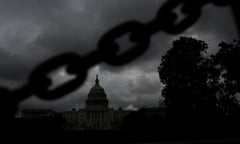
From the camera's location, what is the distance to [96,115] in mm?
79062

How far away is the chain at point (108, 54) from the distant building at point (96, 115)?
236 feet

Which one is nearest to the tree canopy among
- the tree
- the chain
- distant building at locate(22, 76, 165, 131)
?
the tree

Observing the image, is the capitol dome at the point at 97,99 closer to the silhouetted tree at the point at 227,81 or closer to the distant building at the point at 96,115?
the distant building at the point at 96,115

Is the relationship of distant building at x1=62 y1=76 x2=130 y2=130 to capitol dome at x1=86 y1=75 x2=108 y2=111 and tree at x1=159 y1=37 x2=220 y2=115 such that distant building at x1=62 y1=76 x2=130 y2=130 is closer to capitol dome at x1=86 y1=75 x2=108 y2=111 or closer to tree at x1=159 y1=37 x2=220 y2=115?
capitol dome at x1=86 y1=75 x2=108 y2=111

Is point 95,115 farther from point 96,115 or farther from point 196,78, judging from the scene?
point 196,78

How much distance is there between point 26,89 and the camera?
1.09 metres

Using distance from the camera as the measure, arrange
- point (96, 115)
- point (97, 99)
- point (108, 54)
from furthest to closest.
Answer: point (96, 115), point (97, 99), point (108, 54)

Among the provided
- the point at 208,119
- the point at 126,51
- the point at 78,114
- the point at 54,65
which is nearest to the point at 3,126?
the point at 54,65

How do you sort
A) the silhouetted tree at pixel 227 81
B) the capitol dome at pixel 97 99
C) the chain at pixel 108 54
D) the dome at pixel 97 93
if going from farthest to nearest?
the capitol dome at pixel 97 99 → the dome at pixel 97 93 → the silhouetted tree at pixel 227 81 → the chain at pixel 108 54

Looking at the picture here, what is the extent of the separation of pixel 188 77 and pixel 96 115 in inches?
2246

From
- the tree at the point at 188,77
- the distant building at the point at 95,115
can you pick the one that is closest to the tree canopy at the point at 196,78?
the tree at the point at 188,77

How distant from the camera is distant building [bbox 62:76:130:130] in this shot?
244 feet

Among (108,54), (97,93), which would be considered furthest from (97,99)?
(108,54)

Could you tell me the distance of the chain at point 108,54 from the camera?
114 centimetres
